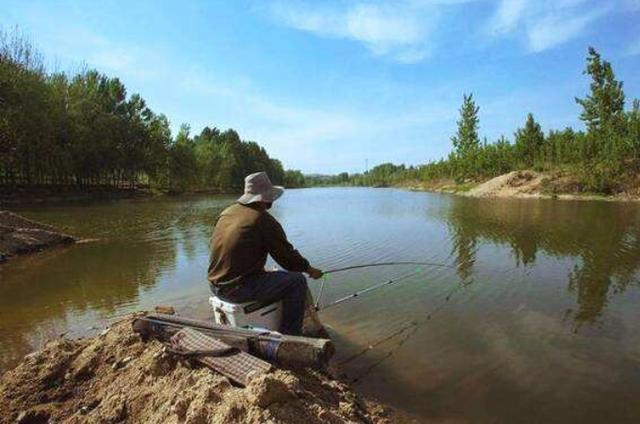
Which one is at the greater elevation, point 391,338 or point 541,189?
point 541,189

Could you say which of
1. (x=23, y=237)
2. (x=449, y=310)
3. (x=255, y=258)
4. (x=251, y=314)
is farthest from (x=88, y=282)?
(x=449, y=310)

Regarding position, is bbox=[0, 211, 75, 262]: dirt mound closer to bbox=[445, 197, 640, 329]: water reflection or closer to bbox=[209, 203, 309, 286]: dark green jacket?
bbox=[209, 203, 309, 286]: dark green jacket

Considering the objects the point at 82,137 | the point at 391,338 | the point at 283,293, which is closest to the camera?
the point at 283,293

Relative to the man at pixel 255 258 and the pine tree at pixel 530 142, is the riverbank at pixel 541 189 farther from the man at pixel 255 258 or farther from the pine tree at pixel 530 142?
the man at pixel 255 258

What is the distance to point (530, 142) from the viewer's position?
71.4 meters

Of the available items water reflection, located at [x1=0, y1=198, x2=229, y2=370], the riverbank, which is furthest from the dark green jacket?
the riverbank

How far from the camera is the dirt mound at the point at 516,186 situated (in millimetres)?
58719

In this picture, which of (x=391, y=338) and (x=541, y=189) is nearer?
(x=391, y=338)

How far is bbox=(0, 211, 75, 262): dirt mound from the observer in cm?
1531

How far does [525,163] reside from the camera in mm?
71875

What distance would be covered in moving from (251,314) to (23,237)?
14.3 m

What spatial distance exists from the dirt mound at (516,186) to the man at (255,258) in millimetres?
57036

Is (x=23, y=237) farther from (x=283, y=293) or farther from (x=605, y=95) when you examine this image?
(x=605, y=95)

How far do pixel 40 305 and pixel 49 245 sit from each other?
26.9ft
